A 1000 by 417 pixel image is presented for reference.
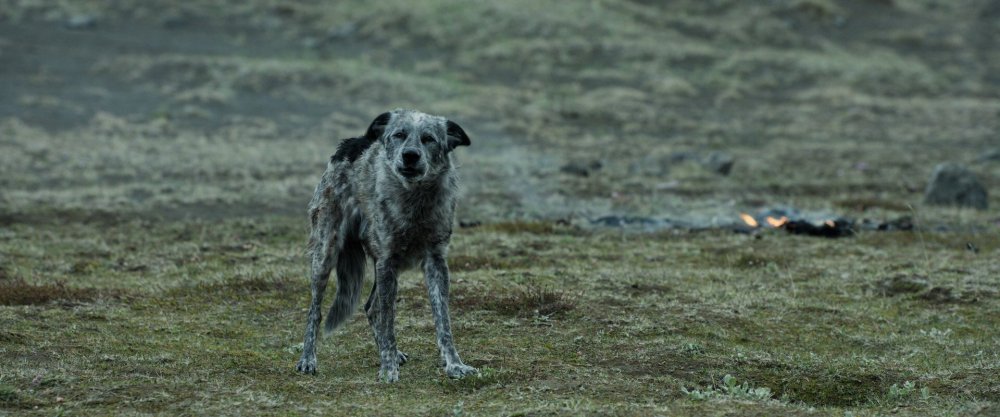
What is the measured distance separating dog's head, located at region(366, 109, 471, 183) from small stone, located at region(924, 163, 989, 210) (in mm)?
18272

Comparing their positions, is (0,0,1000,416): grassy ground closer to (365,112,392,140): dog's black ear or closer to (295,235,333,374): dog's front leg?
(295,235,333,374): dog's front leg

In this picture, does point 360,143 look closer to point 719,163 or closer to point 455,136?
point 455,136

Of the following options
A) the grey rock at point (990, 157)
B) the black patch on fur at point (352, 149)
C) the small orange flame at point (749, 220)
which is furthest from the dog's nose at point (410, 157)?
the grey rock at point (990, 157)

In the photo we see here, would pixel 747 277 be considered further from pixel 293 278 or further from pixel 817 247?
pixel 293 278

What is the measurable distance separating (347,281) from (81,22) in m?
49.9

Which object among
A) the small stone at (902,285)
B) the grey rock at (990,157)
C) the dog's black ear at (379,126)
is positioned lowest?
the grey rock at (990,157)

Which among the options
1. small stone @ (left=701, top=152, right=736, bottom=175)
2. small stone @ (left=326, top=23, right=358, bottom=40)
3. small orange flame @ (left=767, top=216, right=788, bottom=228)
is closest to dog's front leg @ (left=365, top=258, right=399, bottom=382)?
small orange flame @ (left=767, top=216, right=788, bottom=228)

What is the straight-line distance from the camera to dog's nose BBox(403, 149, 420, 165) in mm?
9414

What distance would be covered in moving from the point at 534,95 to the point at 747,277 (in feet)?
104

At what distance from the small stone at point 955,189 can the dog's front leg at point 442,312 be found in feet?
60.7

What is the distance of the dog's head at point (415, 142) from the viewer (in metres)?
9.46

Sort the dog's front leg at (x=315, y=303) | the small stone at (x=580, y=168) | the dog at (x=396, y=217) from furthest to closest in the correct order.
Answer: the small stone at (x=580, y=168), the dog's front leg at (x=315, y=303), the dog at (x=396, y=217)

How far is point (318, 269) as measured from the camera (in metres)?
10.9

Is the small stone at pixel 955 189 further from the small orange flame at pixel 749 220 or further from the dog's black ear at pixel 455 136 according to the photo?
the dog's black ear at pixel 455 136
